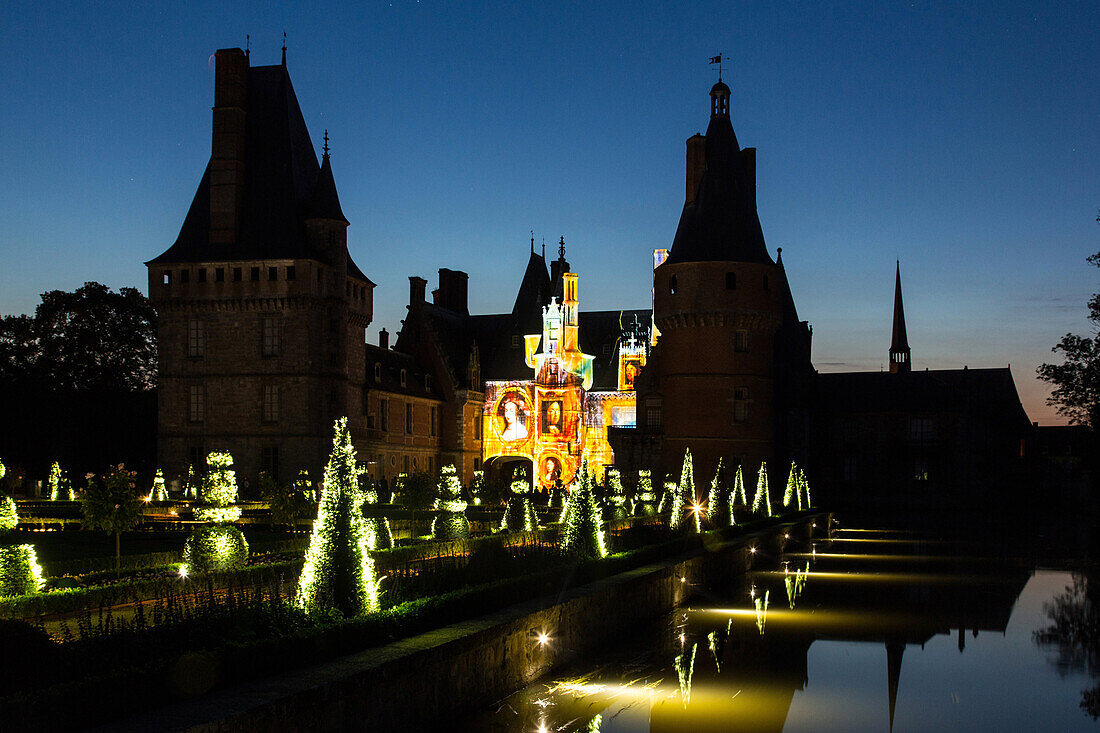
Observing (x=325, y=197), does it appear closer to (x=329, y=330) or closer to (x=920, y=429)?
(x=329, y=330)

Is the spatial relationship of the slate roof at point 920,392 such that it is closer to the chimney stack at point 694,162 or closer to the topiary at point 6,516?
the chimney stack at point 694,162

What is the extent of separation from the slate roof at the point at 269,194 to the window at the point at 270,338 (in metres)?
2.67

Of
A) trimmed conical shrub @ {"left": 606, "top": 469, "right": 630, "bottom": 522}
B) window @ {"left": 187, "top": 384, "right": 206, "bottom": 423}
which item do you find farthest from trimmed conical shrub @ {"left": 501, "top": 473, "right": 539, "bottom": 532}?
window @ {"left": 187, "top": 384, "right": 206, "bottom": 423}

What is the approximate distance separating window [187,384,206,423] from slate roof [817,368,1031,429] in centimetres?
3525

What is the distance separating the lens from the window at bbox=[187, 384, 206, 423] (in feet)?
153

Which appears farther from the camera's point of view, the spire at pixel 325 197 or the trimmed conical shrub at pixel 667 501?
the spire at pixel 325 197

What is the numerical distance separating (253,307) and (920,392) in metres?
37.6

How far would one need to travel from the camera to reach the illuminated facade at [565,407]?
59.0 metres

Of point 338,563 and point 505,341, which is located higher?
point 505,341

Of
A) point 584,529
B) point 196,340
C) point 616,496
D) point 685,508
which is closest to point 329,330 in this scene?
point 196,340

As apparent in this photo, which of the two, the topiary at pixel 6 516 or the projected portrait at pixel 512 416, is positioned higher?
the projected portrait at pixel 512 416

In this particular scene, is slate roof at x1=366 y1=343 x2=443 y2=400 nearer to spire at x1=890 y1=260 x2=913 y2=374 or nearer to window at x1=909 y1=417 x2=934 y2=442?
window at x1=909 y1=417 x2=934 y2=442

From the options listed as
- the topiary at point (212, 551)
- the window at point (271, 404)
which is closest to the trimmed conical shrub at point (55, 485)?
the window at point (271, 404)

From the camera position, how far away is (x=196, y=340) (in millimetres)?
47000
